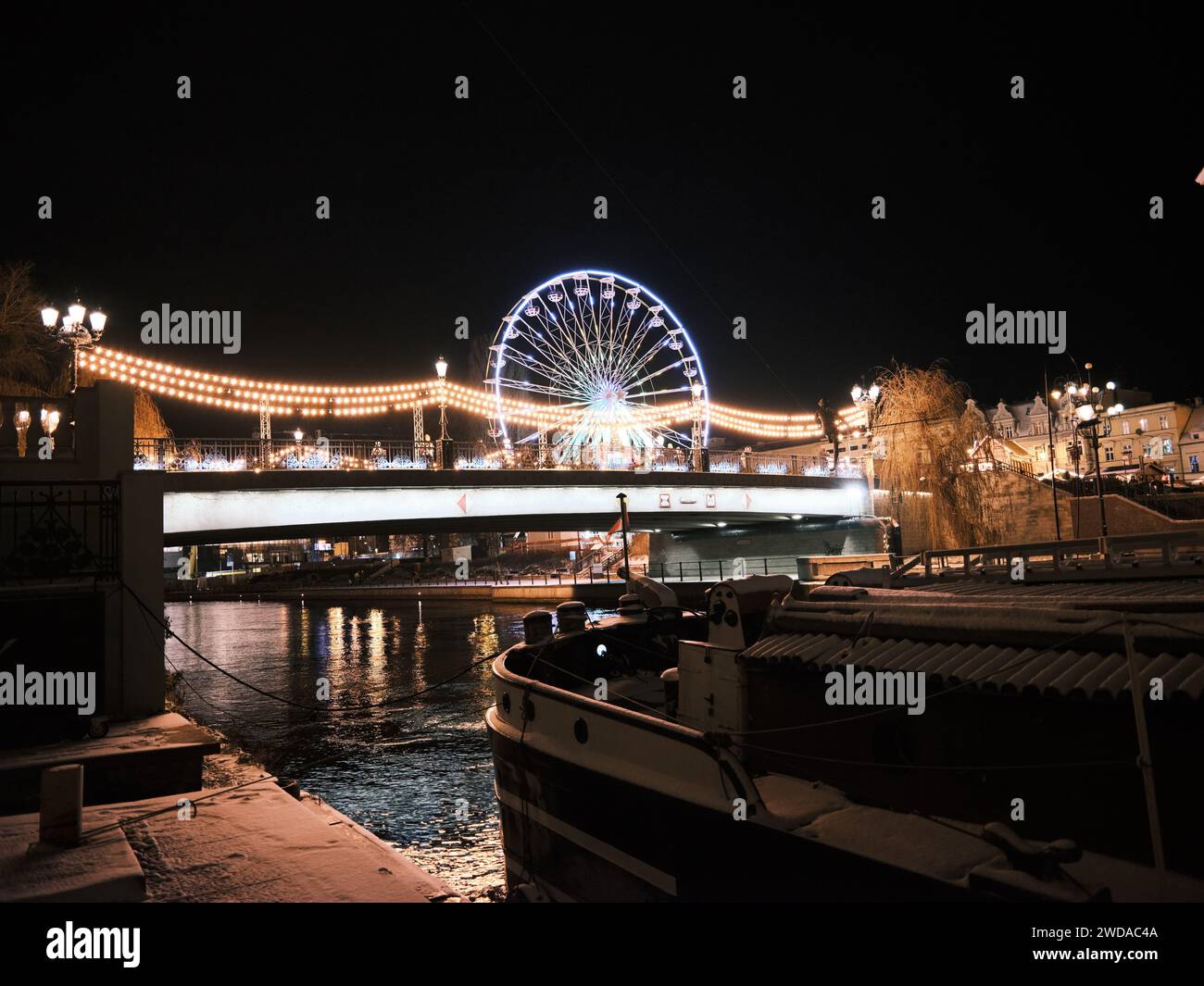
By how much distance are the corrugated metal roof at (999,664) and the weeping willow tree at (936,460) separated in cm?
3853

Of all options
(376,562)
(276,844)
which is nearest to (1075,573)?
(276,844)

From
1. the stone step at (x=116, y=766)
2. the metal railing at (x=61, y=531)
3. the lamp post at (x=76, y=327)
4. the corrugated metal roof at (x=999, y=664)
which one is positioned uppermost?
the lamp post at (x=76, y=327)

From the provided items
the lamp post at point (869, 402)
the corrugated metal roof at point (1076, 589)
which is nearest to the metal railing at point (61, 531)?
the corrugated metal roof at point (1076, 589)

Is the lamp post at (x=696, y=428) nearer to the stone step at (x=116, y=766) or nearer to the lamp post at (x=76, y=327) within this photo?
the lamp post at (x=76, y=327)

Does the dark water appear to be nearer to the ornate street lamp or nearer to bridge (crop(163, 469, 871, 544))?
bridge (crop(163, 469, 871, 544))

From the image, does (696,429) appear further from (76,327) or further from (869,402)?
(76,327)

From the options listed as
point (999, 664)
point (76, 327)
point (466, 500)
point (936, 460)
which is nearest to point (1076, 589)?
point (999, 664)

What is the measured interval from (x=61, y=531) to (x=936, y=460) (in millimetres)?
39289

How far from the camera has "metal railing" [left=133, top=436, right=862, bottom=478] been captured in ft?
92.2

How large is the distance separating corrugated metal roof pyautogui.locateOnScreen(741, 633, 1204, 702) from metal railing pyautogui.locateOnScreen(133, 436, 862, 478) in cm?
2337

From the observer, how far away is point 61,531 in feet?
41.7

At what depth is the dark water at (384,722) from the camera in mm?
11023

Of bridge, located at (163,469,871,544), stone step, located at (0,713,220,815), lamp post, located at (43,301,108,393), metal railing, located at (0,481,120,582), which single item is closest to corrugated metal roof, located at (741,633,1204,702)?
stone step, located at (0,713,220,815)

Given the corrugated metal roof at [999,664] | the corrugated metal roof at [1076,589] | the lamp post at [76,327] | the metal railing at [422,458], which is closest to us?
the corrugated metal roof at [999,664]
